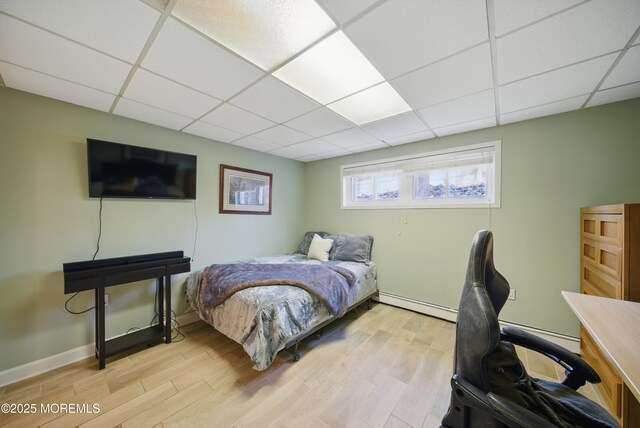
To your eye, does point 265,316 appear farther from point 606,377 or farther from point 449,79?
point 606,377

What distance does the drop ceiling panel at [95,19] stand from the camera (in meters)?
1.11

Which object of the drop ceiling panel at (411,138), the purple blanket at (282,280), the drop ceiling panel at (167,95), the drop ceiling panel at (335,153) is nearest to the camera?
the drop ceiling panel at (167,95)

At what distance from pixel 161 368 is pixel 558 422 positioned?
8.52 feet

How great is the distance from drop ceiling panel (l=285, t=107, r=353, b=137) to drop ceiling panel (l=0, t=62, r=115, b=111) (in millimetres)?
1667

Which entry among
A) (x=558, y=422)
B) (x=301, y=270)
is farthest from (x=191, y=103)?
(x=558, y=422)

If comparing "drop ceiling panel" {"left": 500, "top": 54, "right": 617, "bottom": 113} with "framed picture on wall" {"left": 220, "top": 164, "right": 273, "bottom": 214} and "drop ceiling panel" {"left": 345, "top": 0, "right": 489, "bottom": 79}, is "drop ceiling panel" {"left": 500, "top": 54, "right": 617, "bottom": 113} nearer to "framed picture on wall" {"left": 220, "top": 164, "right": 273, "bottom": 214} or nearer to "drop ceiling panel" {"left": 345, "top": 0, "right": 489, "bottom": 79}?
"drop ceiling panel" {"left": 345, "top": 0, "right": 489, "bottom": 79}

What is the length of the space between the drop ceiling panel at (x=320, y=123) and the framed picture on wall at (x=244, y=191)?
1.22m

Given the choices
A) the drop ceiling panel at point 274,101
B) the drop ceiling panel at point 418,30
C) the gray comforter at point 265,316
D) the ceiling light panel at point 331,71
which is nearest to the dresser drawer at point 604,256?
the drop ceiling panel at point 418,30

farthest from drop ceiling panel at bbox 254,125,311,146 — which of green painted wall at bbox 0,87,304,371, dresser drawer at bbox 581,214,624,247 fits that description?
dresser drawer at bbox 581,214,624,247

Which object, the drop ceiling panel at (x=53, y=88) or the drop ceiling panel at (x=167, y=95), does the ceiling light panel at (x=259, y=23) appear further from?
the drop ceiling panel at (x=53, y=88)

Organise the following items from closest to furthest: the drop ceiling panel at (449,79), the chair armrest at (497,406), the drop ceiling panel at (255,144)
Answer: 1. the chair armrest at (497,406)
2. the drop ceiling panel at (449,79)
3. the drop ceiling panel at (255,144)

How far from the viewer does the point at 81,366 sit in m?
2.03

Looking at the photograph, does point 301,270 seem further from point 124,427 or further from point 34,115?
point 34,115

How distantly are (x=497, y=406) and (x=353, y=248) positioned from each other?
2.75m
